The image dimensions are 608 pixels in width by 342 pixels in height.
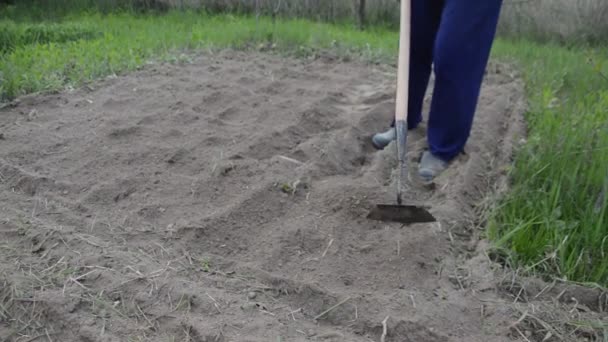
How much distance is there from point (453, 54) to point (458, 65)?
2.2 inches

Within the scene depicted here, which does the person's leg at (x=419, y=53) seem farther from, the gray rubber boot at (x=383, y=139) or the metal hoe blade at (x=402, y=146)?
the metal hoe blade at (x=402, y=146)

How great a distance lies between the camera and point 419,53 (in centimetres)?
259

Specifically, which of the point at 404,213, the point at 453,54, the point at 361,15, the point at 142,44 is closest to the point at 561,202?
the point at 404,213

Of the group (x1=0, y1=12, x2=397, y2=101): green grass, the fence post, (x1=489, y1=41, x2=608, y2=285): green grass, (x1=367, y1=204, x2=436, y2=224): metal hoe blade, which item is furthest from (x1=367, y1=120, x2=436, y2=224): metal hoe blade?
the fence post

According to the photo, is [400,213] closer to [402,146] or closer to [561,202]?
[402,146]

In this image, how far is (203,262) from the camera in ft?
5.78

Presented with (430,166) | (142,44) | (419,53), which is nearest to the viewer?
(430,166)

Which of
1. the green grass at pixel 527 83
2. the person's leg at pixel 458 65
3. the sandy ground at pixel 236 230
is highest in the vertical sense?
the person's leg at pixel 458 65

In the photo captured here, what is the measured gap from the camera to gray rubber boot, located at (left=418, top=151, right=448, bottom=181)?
93.5 inches

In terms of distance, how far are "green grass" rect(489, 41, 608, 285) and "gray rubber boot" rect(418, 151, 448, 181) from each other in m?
0.31

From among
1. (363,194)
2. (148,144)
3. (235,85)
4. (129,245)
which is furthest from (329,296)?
(235,85)

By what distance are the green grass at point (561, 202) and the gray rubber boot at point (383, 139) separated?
610 millimetres

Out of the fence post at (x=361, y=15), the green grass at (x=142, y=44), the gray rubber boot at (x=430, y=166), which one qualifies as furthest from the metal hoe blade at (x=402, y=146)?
the fence post at (x=361, y=15)

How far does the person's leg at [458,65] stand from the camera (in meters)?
2.15
